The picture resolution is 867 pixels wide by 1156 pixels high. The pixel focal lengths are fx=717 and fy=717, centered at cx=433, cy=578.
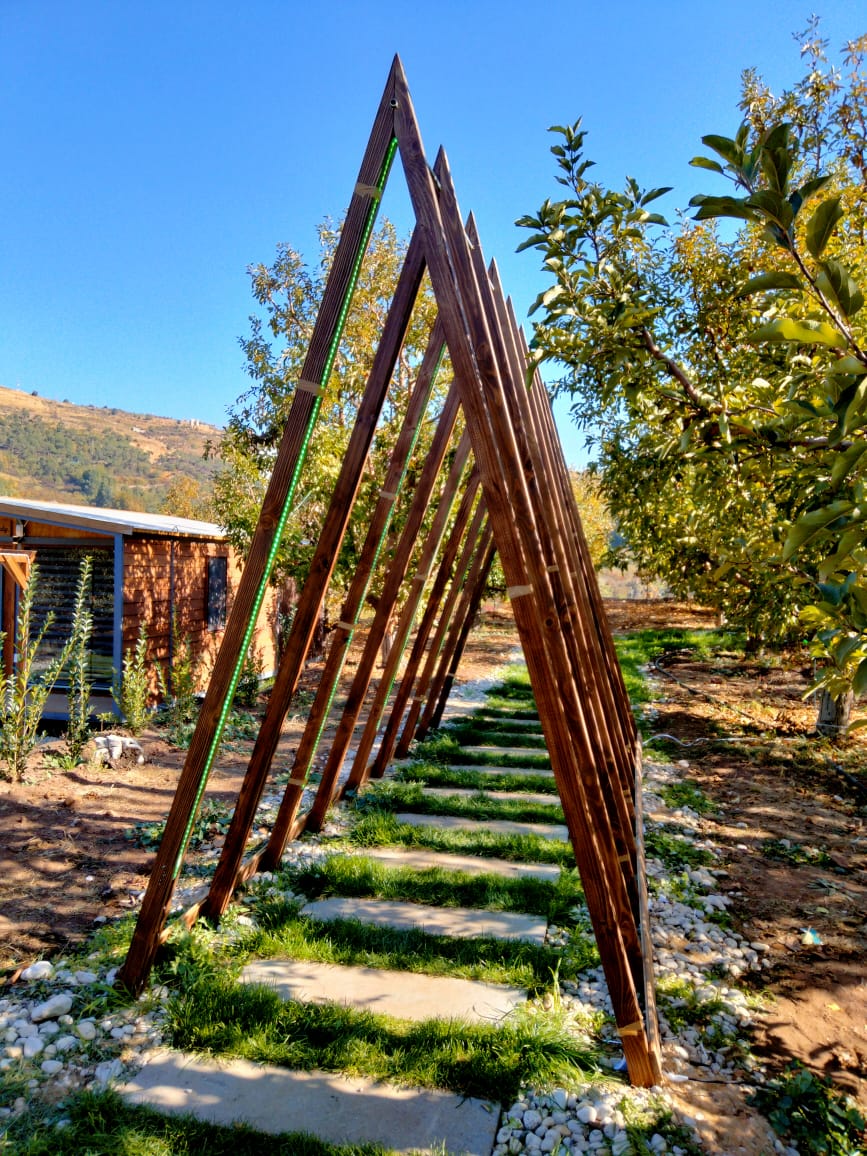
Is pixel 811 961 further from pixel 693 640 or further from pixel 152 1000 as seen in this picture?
pixel 693 640

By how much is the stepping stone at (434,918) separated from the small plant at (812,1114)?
112 cm

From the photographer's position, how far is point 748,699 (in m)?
9.31

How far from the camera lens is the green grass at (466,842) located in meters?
4.28

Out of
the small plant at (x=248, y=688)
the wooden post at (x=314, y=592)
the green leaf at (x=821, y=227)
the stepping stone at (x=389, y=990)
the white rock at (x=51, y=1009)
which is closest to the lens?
the green leaf at (x=821, y=227)

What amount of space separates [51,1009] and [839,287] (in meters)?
3.27

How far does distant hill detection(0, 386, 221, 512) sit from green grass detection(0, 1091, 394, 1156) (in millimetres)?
A: 57265

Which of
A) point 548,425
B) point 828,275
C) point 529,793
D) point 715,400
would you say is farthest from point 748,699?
point 828,275

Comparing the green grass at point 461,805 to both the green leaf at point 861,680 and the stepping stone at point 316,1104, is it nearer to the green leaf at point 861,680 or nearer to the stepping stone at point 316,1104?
the stepping stone at point 316,1104

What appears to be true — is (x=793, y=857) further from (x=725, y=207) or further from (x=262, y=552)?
(x=725, y=207)

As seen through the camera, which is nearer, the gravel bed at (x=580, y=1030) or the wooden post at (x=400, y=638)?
the gravel bed at (x=580, y=1030)

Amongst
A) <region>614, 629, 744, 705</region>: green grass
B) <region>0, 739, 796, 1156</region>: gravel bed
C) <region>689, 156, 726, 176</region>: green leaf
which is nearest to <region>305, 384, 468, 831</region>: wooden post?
<region>0, 739, 796, 1156</region>: gravel bed

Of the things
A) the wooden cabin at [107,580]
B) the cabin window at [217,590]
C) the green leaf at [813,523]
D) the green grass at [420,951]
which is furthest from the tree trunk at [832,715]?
the cabin window at [217,590]

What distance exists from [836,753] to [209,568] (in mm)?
9407

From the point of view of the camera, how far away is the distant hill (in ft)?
222
